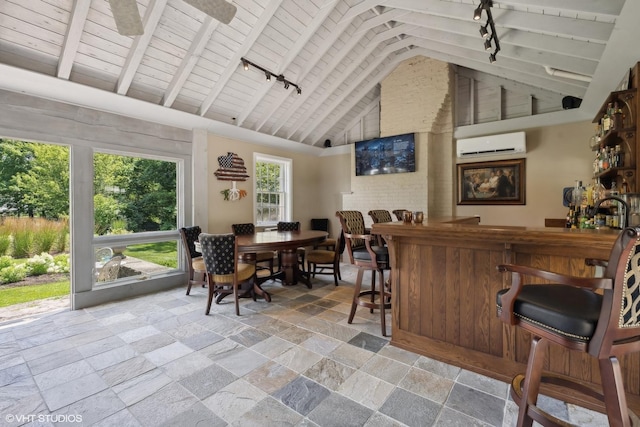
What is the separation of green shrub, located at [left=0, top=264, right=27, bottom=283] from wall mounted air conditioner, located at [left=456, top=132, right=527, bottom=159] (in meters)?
7.64

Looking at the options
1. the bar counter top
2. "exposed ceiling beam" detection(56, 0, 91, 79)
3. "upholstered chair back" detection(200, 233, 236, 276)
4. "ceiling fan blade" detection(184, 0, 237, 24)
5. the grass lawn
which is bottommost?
the grass lawn

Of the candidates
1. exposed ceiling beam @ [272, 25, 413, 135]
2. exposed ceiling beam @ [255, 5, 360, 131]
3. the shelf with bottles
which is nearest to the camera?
the shelf with bottles

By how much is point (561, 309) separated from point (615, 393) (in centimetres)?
39

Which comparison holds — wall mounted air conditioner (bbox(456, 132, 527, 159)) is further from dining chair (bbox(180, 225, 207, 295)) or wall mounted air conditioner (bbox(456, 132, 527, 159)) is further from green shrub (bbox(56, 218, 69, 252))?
green shrub (bbox(56, 218, 69, 252))

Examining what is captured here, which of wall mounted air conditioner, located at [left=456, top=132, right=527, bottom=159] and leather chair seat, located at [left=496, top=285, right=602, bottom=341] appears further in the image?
wall mounted air conditioner, located at [left=456, top=132, right=527, bottom=159]

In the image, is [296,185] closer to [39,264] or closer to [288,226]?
[288,226]

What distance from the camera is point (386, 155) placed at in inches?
227

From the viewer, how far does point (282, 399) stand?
6.04 feet

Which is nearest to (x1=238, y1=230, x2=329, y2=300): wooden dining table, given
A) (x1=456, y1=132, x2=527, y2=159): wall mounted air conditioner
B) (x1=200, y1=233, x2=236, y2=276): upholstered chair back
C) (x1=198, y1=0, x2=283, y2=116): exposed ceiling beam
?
(x1=200, y1=233, x2=236, y2=276): upholstered chair back

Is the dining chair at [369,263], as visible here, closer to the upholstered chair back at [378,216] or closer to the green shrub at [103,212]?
the upholstered chair back at [378,216]

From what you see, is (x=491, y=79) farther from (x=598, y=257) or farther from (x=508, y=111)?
(x=598, y=257)

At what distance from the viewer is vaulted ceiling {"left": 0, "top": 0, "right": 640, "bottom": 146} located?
2.61m

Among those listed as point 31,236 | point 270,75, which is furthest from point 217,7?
point 31,236

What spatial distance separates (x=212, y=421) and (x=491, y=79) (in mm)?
6314
